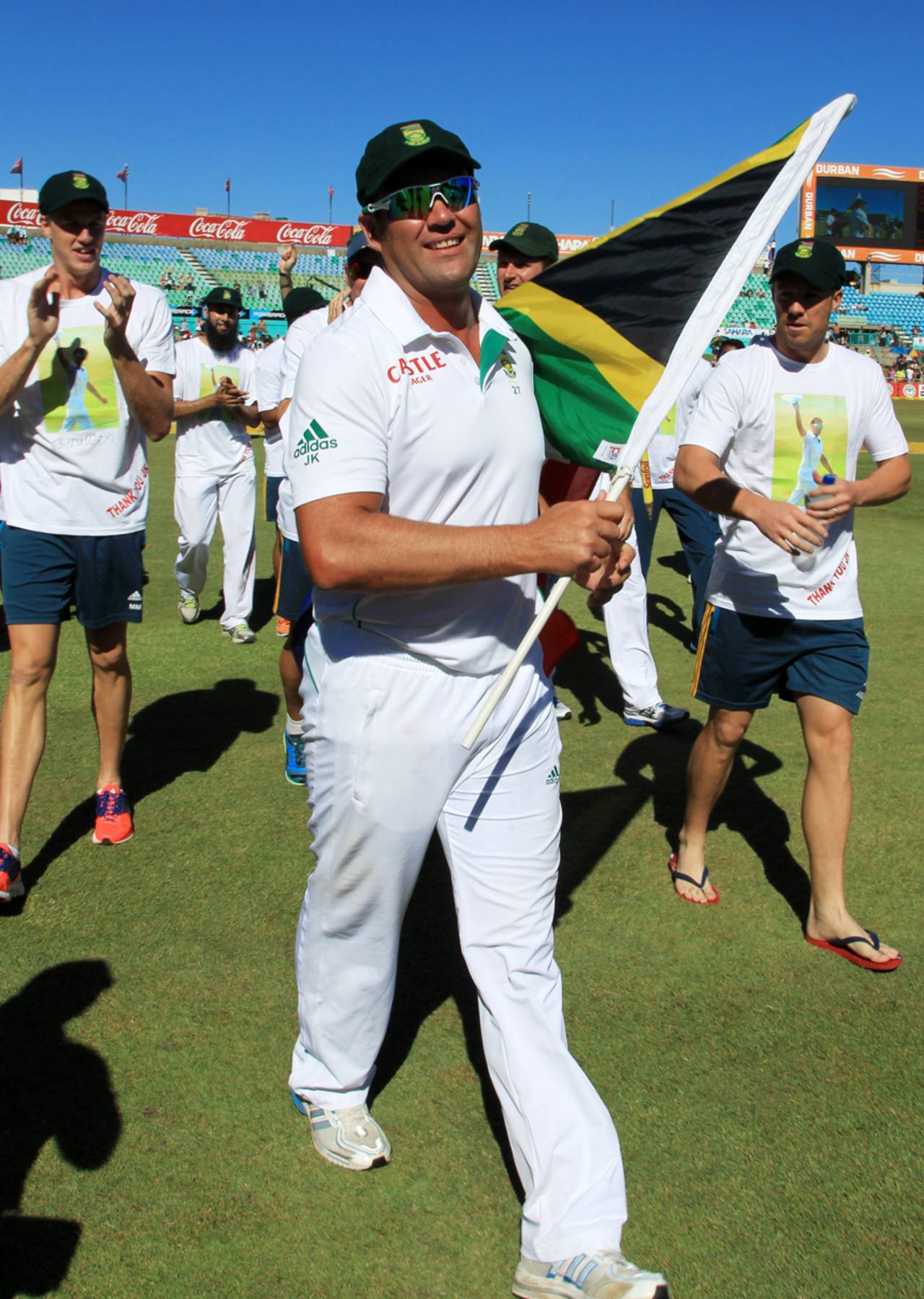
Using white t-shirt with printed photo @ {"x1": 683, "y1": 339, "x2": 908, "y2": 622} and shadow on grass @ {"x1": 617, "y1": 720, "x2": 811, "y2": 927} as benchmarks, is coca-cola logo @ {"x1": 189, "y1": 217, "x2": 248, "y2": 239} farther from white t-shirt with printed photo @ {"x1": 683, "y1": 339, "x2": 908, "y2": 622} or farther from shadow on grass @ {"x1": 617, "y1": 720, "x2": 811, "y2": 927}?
white t-shirt with printed photo @ {"x1": 683, "y1": 339, "x2": 908, "y2": 622}

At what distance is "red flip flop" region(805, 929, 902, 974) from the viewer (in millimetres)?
3752

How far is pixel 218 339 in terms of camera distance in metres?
8.62

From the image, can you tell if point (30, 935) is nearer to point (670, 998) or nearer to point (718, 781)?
point (670, 998)

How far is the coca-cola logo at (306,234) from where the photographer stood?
63.6 metres

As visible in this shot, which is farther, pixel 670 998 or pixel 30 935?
pixel 30 935

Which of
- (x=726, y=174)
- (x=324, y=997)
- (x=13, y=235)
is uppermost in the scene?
(x=13, y=235)

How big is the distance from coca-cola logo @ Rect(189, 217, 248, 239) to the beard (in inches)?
2280

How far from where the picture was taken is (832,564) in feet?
12.9

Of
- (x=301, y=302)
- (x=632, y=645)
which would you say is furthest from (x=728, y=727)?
(x=301, y=302)

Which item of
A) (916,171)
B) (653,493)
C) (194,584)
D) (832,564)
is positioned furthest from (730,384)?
(916,171)

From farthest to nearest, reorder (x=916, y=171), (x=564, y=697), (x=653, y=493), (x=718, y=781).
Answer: (x=916, y=171) → (x=653, y=493) → (x=564, y=697) → (x=718, y=781)

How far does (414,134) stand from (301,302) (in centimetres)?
494

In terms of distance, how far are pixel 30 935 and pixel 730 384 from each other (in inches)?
118

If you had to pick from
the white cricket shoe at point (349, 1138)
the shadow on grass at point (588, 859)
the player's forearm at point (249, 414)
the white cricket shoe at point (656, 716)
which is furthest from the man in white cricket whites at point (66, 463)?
the player's forearm at point (249, 414)
